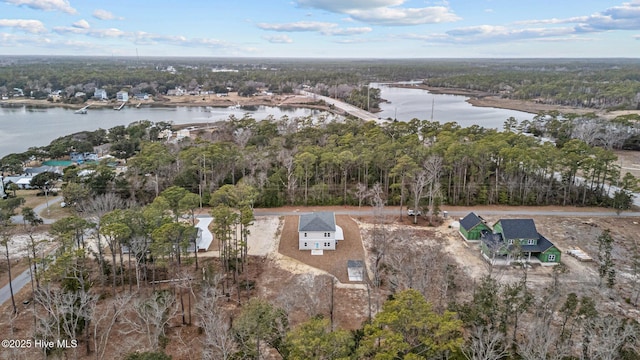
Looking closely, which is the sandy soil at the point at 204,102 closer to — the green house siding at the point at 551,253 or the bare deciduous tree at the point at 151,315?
the green house siding at the point at 551,253

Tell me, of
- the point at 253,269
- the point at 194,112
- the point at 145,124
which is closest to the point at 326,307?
the point at 253,269

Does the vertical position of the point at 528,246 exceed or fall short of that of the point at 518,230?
it falls short

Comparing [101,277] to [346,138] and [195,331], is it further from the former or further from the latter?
[346,138]

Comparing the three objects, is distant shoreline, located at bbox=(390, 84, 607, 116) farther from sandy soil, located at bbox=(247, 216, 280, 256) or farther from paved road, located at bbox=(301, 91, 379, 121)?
sandy soil, located at bbox=(247, 216, 280, 256)

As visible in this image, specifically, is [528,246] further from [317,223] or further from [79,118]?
[79,118]

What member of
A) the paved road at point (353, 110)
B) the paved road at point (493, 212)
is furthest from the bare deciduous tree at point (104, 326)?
the paved road at point (353, 110)

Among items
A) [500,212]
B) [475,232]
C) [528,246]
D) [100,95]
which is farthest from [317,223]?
[100,95]

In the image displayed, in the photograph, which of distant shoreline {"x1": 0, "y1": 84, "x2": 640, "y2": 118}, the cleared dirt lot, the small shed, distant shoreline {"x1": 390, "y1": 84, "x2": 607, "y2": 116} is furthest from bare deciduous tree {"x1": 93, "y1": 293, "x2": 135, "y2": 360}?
distant shoreline {"x1": 390, "y1": 84, "x2": 607, "y2": 116}
